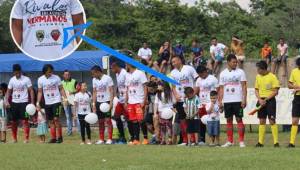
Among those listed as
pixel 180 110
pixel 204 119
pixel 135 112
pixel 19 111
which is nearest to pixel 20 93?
pixel 19 111

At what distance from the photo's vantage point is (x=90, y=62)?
28.8 metres

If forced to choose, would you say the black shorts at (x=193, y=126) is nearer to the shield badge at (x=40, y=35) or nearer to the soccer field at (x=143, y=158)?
the soccer field at (x=143, y=158)

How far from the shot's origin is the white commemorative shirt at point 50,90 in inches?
758

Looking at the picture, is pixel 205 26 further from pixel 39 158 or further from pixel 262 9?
pixel 39 158

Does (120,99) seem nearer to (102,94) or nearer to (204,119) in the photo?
(102,94)

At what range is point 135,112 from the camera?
1811 cm

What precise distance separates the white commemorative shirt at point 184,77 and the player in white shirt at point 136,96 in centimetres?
84

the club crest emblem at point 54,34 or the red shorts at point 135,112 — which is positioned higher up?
the club crest emblem at point 54,34

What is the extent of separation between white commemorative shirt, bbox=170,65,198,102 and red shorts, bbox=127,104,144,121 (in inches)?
41.2

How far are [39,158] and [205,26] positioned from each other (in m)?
45.0

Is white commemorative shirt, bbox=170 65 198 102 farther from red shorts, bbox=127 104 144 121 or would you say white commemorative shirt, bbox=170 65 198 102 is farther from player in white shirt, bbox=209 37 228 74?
player in white shirt, bbox=209 37 228 74

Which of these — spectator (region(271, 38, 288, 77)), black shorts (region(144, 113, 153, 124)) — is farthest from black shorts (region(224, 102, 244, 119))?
spectator (region(271, 38, 288, 77))

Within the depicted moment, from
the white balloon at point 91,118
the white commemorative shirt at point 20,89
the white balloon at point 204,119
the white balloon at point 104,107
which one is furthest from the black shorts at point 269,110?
the white commemorative shirt at point 20,89
